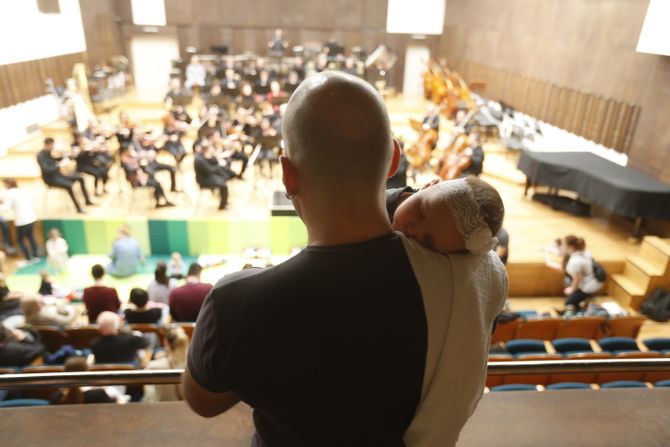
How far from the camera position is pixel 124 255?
25.3 ft

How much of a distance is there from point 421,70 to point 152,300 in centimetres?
1527

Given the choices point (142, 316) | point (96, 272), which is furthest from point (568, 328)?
point (96, 272)

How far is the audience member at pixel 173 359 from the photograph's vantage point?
3971 millimetres

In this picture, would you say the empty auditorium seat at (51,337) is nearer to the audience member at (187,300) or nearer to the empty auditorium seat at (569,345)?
the audience member at (187,300)

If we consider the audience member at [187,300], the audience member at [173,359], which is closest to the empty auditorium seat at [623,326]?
the audience member at [187,300]

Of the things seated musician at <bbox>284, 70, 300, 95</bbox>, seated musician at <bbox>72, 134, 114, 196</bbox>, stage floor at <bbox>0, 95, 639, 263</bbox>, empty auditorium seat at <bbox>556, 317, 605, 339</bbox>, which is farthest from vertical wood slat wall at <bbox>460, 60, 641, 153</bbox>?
seated musician at <bbox>72, 134, 114, 196</bbox>

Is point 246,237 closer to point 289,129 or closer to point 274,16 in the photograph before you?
point 289,129

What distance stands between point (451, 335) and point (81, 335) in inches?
197

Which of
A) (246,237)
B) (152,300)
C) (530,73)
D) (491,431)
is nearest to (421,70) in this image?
(530,73)

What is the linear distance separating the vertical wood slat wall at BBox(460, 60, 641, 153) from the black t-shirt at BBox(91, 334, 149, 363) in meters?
9.28

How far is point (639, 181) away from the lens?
8.20 m

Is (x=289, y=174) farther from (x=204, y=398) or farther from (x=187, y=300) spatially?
(x=187, y=300)

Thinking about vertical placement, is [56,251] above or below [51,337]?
below

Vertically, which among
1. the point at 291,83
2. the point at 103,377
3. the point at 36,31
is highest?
the point at 36,31
